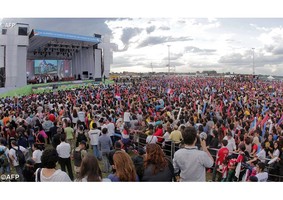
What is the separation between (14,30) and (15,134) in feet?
63.1

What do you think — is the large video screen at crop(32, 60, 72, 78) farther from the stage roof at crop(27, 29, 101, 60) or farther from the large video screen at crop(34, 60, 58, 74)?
the stage roof at crop(27, 29, 101, 60)

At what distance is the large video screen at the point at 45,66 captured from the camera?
1474 inches

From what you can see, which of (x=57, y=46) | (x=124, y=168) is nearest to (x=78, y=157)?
(x=124, y=168)

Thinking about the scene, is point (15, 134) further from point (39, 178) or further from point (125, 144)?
point (39, 178)

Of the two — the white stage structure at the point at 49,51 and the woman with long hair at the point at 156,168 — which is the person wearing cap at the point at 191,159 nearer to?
the woman with long hair at the point at 156,168

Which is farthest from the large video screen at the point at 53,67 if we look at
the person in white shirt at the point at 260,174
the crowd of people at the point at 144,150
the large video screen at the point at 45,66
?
the person in white shirt at the point at 260,174

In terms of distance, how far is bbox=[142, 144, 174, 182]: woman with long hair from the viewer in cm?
419

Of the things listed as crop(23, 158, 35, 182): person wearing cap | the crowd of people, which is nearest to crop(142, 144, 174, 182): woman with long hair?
the crowd of people

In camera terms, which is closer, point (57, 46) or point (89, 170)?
point (89, 170)

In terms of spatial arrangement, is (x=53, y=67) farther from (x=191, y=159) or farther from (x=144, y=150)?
(x=191, y=159)

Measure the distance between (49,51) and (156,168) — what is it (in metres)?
34.5

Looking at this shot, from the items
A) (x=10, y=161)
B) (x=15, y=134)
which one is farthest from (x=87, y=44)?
(x=10, y=161)

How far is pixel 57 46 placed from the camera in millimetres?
34688

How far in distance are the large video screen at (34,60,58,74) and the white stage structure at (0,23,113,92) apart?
20.3 inches
